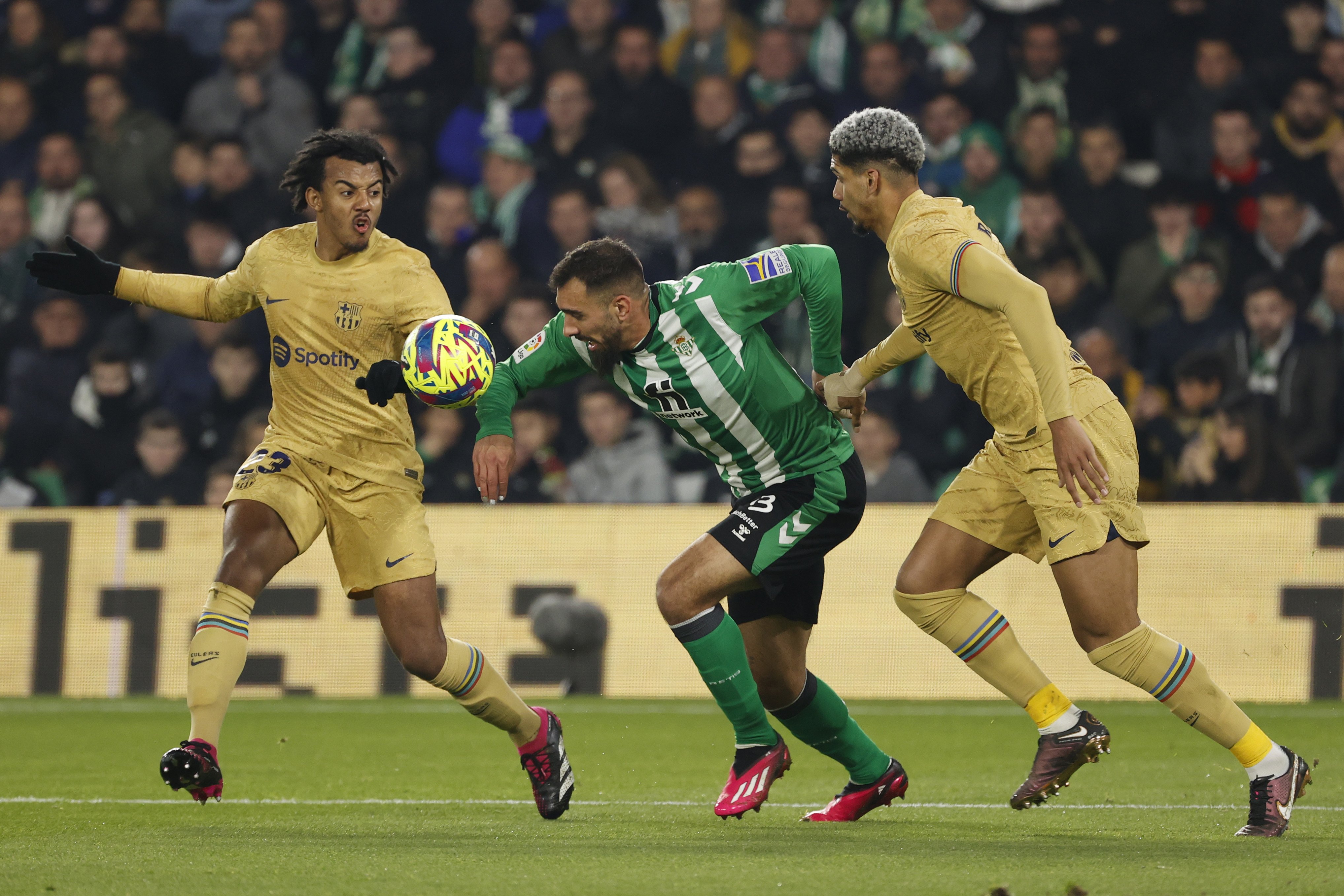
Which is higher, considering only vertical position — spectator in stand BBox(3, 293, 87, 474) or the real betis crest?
the real betis crest

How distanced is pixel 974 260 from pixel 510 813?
2.43 meters

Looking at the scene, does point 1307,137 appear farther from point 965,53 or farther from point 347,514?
point 347,514

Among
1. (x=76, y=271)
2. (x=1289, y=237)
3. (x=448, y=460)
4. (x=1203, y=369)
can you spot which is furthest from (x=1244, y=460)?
(x=76, y=271)

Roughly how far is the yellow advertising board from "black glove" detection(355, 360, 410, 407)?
515 cm

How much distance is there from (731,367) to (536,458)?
605cm

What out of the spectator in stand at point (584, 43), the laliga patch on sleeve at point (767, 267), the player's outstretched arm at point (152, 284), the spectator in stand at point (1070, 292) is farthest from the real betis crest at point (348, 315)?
the spectator in stand at point (584, 43)

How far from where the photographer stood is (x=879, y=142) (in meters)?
5.29

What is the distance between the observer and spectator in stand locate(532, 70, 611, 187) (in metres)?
12.8

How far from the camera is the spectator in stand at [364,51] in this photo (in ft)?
45.4

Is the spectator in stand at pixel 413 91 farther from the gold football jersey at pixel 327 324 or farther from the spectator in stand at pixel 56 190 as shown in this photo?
the gold football jersey at pixel 327 324

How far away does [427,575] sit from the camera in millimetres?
5621

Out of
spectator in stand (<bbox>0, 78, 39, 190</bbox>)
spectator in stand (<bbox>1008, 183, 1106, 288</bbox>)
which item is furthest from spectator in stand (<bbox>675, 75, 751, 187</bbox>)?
spectator in stand (<bbox>0, 78, 39, 190</bbox>)

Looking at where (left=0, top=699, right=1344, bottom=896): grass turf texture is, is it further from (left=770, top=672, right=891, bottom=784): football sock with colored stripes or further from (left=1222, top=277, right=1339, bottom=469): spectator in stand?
(left=1222, top=277, right=1339, bottom=469): spectator in stand

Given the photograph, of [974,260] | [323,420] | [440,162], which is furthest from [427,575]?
[440,162]
